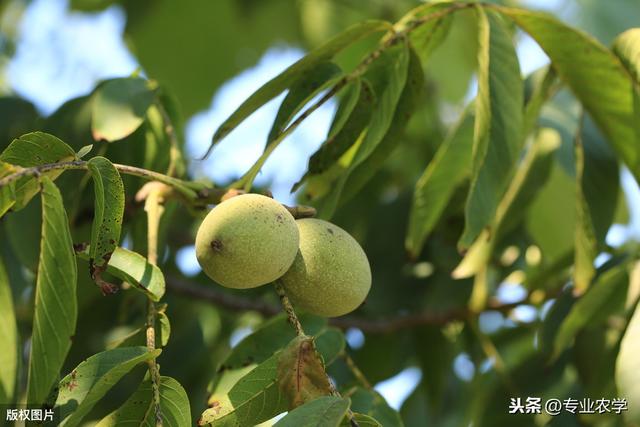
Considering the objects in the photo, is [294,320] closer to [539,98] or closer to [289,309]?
[289,309]

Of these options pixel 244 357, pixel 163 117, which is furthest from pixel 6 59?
pixel 244 357

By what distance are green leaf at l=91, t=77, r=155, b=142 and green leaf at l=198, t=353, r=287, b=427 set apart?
548 mm

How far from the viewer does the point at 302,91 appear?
144cm

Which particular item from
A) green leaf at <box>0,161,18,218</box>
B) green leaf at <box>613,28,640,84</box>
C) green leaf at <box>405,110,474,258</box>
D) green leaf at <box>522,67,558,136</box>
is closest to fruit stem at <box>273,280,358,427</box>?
green leaf at <box>0,161,18,218</box>

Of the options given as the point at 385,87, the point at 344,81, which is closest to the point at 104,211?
the point at 344,81

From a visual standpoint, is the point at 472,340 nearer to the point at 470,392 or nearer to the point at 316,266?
the point at 470,392

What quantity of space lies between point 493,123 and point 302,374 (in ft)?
1.96

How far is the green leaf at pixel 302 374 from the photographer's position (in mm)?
1093

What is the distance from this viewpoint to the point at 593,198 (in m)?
1.69

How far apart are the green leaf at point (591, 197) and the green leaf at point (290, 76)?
1.73 ft

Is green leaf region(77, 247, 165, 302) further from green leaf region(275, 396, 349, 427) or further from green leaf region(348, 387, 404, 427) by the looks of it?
green leaf region(348, 387, 404, 427)

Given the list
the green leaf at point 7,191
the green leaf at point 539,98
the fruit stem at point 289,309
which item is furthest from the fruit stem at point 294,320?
the green leaf at point 539,98

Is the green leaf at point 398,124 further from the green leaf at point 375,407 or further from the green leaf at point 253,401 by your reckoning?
the green leaf at point 253,401

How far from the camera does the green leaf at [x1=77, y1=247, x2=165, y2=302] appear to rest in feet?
3.84
